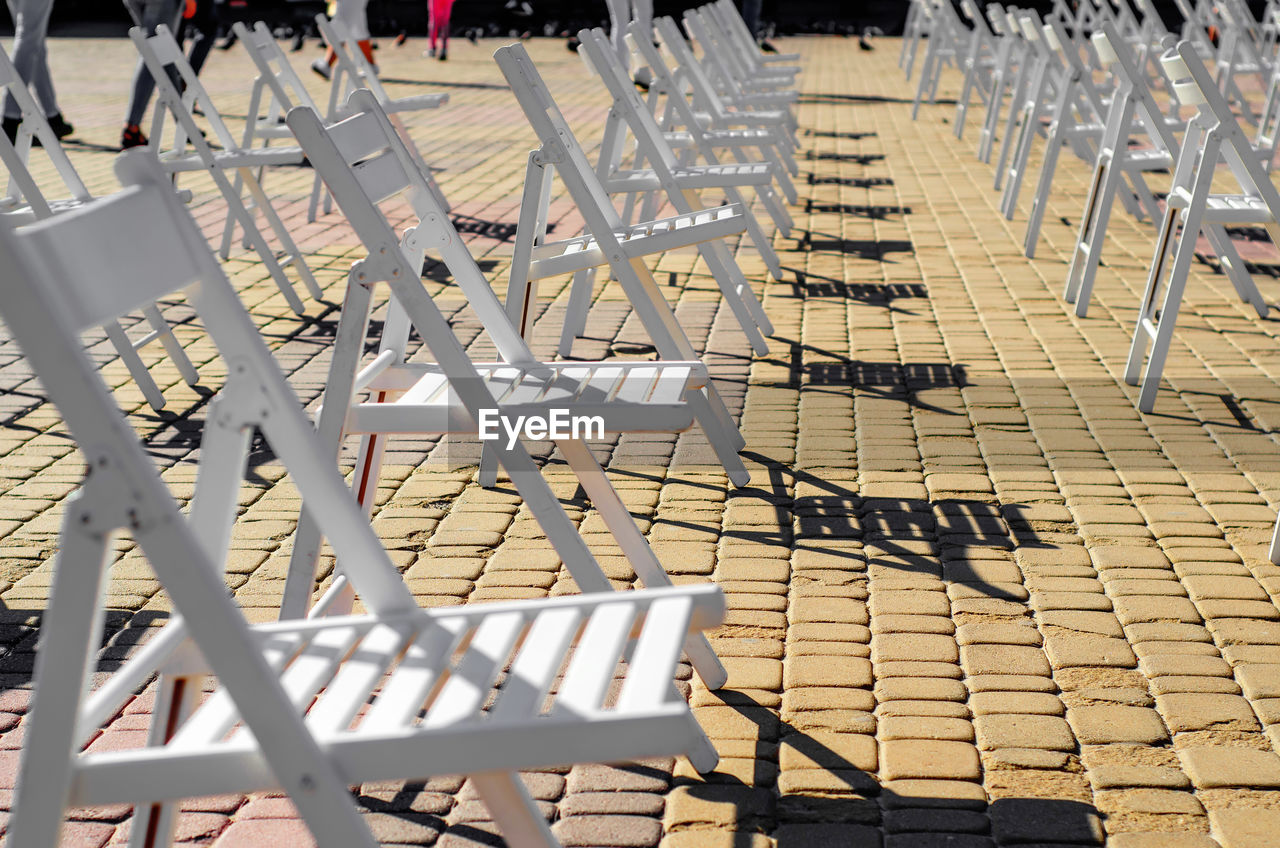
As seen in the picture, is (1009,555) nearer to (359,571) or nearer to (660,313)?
(660,313)

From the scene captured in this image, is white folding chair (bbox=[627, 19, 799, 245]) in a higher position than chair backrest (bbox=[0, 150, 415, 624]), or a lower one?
lower

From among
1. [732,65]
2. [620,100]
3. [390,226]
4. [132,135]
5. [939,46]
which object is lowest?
[939,46]

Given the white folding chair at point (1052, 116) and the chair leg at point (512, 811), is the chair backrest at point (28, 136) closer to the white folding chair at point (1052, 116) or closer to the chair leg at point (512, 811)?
the chair leg at point (512, 811)

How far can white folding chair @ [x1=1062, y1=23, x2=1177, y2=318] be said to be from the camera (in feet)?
18.1

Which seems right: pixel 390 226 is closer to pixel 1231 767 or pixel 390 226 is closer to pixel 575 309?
pixel 1231 767

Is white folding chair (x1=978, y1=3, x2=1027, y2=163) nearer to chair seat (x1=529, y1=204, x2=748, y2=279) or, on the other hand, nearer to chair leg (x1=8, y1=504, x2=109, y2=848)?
chair seat (x1=529, y1=204, x2=748, y2=279)

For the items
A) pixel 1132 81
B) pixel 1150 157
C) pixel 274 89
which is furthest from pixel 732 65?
pixel 1132 81

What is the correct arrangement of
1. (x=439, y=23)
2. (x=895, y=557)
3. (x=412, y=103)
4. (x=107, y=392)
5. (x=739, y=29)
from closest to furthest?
(x=107, y=392) → (x=895, y=557) → (x=412, y=103) → (x=739, y=29) → (x=439, y=23)

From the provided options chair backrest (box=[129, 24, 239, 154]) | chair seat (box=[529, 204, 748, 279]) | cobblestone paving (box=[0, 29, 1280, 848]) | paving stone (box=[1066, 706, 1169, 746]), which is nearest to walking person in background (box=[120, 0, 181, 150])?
cobblestone paving (box=[0, 29, 1280, 848])

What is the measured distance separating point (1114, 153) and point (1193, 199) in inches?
52.8

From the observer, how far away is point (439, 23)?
19.7 metres

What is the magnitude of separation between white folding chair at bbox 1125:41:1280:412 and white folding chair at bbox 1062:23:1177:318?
15.4 inches

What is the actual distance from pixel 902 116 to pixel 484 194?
6115mm

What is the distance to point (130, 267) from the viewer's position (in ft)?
6.27
